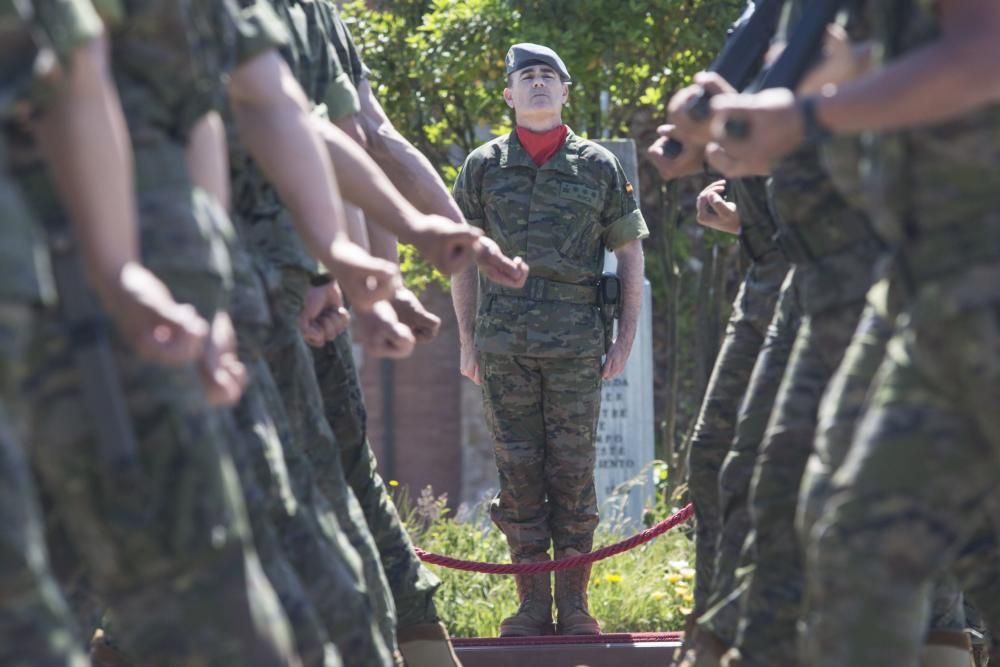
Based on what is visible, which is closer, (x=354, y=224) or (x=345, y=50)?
(x=354, y=224)

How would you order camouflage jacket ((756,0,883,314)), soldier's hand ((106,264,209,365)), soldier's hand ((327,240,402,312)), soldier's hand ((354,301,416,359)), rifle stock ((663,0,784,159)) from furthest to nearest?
1. rifle stock ((663,0,784,159))
2. camouflage jacket ((756,0,883,314))
3. soldier's hand ((354,301,416,359))
4. soldier's hand ((327,240,402,312))
5. soldier's hand ((106,264,209,365))

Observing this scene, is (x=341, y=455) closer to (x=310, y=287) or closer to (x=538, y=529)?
(x=310, y=287)

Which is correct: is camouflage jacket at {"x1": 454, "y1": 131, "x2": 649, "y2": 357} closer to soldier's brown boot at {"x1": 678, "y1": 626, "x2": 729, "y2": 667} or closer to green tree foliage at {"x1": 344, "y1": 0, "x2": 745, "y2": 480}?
green tree foliage at {"x1": 344, "y1": 0, "x2": 745, "y2": 480}

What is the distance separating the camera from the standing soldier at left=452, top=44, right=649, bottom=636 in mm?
7598

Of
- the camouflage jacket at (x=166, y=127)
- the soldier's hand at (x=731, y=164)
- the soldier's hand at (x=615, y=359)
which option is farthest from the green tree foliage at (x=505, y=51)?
the camouflage jacket at (x=166, y=127)

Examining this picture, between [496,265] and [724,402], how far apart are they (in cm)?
79

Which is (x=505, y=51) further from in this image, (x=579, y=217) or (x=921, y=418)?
(x=921, y=418)

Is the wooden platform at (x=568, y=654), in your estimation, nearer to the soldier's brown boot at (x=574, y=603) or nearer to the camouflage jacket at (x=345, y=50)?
the soldier's brown boot at (x=574, y=603)

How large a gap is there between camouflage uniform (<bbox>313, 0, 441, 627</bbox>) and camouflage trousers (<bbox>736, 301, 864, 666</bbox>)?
1485 mm

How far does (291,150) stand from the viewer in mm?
4008

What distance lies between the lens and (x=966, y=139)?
136 inches

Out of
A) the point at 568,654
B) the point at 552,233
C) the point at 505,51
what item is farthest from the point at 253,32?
the point at 505,51

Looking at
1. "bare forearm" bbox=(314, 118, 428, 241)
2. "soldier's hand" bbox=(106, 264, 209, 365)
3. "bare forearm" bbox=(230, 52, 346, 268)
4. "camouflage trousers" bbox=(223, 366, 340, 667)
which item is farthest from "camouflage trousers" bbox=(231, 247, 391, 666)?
"soldier's hand" bbox=(106, 264, 209, 365)

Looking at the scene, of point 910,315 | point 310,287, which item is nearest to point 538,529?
point 310,287
